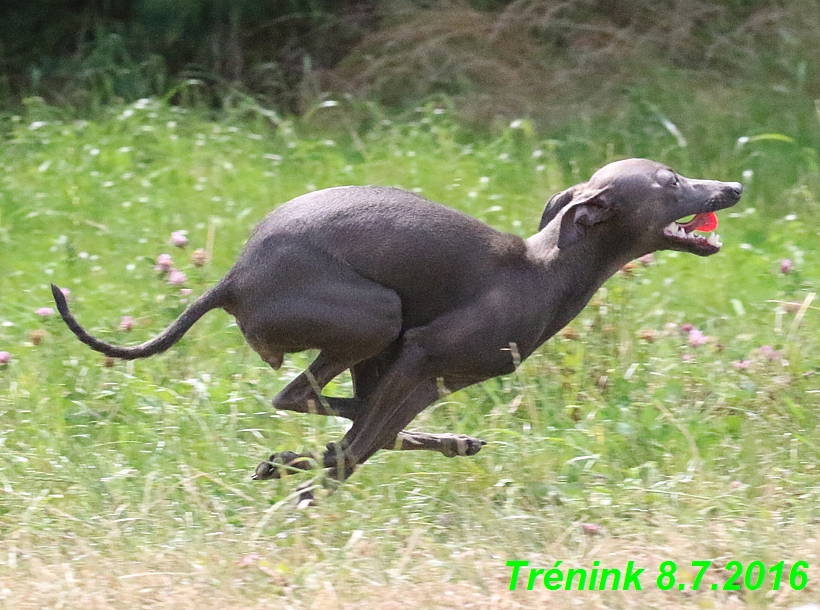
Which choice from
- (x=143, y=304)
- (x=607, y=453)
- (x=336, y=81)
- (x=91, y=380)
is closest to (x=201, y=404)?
(x=91, y=380)

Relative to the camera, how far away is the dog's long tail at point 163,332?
4.17m

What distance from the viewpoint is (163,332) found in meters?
4.28

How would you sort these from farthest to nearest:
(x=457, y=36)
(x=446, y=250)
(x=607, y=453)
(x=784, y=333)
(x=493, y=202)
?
(x=457, y=36) → (x=493, y=202) → (x=784, y=333) → (x=607, y=453) → (x=446, y=250)

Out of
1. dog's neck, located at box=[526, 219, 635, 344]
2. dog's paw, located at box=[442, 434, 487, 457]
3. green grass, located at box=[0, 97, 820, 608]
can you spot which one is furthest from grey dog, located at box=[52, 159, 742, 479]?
green grass, located at box=[0, 97, 820, 608]

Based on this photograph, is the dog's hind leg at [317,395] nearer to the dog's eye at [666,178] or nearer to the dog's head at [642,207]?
the dog's head at [642,207]

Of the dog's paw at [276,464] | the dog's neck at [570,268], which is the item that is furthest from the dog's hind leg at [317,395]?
the dog's neck at [570,268]

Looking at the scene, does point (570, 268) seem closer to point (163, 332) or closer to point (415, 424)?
point (415, 424)

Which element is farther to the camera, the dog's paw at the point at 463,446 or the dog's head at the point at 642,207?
the dog's paw at the point at 463,446

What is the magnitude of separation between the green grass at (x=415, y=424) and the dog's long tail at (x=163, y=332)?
0.43 m

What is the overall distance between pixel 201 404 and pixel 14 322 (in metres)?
1.30

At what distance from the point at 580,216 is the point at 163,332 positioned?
4.64 feet

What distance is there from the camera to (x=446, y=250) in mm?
4121

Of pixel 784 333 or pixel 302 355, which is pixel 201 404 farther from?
pixel 784 333

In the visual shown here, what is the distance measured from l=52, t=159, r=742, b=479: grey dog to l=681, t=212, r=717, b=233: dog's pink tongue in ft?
0.07
